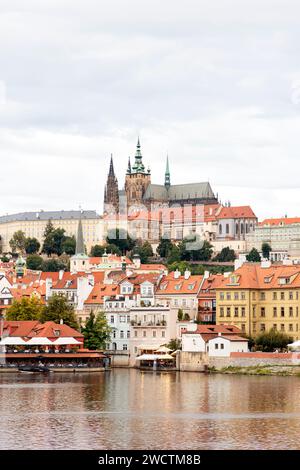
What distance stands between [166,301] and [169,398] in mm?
29167

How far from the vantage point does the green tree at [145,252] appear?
587ft

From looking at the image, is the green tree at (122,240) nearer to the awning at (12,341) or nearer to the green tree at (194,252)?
the green tree at (194,252)

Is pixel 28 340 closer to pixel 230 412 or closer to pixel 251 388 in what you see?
pixel 251 388

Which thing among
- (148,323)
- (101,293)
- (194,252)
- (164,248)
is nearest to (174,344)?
(148,323)

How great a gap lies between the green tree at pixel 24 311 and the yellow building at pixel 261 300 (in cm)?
1271

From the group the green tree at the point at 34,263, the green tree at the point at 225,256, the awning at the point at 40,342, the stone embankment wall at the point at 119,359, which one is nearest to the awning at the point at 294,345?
the stone embankment wall at the point at 119,359

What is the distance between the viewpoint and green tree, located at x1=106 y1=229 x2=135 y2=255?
18538 cm

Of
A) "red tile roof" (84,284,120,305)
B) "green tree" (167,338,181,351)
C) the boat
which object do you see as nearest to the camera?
the boat

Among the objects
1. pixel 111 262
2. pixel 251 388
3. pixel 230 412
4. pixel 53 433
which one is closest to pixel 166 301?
pixel 251 388

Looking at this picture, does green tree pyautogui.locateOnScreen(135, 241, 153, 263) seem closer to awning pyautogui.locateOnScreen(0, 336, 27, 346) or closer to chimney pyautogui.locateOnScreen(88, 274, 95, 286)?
chimney pyautogui.locateOnScreen(88, 274, 95, 286)

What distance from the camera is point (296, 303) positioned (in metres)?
76.4

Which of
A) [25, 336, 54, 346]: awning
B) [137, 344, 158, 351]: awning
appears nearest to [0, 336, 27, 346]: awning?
[25, 336, 54, 346]: awning

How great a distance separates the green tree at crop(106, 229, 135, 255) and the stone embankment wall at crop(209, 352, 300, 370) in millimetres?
114563

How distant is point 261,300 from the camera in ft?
256
